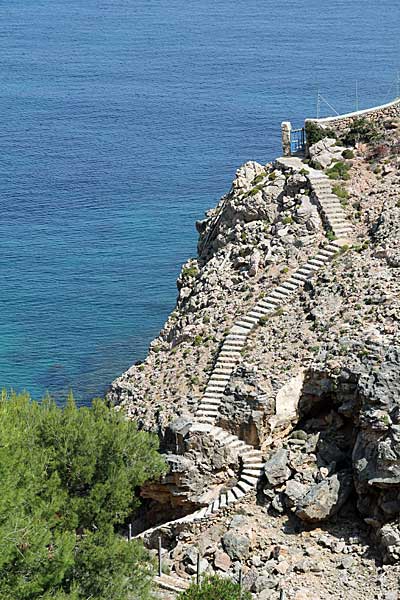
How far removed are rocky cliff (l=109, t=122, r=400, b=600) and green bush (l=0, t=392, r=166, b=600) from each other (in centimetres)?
365

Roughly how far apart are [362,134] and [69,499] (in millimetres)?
35066

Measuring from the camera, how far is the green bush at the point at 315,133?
69.3 metres

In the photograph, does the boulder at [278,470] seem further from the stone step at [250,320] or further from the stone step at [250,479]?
the stone step at [250,320]

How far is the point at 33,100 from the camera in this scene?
492 feet

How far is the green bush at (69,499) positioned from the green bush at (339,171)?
23.5 meters

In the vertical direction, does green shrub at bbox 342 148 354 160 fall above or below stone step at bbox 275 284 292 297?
above

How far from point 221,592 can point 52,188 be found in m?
84.5

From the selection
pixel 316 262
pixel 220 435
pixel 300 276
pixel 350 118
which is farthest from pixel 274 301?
pixel 350 118

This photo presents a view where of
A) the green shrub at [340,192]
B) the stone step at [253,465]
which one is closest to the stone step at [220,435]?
the stone step at [253,465]

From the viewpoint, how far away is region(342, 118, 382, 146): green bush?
222 feet

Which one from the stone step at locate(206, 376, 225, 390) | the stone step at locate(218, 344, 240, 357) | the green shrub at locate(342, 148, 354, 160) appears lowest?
the stone step at locate(206, 376, 225, 390)

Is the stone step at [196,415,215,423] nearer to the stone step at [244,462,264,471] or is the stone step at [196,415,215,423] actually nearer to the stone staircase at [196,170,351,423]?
the stone staircase at [196,170,351,423]

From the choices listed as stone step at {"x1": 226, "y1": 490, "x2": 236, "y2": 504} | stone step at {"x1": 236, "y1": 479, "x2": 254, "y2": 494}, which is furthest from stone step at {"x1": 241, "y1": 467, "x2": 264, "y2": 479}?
stone step at {"x1": 226, "y1": 490, "x2": 236, "y2": 504}

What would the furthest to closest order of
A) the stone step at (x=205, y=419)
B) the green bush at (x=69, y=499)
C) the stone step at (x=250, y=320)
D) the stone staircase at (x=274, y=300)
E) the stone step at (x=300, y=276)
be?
the stone step at (x=300, y=276) → the stone step at (x=250, y=320) → the stone staircase at (x=274, y=300) → the stone step at (x=205, y=419) → the green bush at (x=69, y=499)
